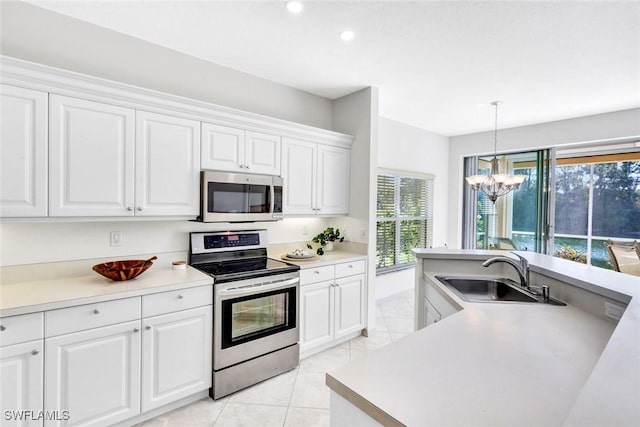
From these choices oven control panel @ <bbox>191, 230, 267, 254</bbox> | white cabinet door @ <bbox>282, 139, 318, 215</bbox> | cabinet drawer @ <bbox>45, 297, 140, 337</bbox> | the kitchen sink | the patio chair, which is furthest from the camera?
the patio chair

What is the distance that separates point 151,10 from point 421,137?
4221mm

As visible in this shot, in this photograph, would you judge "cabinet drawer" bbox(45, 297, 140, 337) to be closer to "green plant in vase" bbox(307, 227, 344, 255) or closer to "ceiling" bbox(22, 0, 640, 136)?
"green plant in vase" bbox(307, 227, 344, 255)

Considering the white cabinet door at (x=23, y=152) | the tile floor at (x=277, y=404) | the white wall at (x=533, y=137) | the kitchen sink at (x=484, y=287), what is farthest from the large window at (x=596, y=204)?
the white cabinet door at (x=23, y=152)

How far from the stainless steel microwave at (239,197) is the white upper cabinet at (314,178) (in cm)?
20

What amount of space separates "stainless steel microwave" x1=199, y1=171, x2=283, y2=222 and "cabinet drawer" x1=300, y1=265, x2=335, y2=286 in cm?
58

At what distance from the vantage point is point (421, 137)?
17.0 feet

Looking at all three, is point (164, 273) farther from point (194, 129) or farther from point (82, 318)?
point (194, 129)

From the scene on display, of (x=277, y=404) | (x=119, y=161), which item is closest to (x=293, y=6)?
(x=119, y=161)

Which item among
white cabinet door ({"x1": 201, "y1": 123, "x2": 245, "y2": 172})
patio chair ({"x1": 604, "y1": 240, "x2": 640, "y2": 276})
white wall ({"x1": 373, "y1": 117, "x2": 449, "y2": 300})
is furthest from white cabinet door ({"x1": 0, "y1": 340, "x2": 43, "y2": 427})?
patio chair ({"x1": 604, "y1": 240, "x2": 640, "y2": 276})

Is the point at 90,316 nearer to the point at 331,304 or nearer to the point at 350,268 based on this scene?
the point at 331,304

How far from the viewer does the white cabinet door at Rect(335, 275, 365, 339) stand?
3.11m

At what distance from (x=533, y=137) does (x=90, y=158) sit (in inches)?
220

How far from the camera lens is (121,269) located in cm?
208

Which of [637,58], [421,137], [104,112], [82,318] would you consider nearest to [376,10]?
[104,112]
